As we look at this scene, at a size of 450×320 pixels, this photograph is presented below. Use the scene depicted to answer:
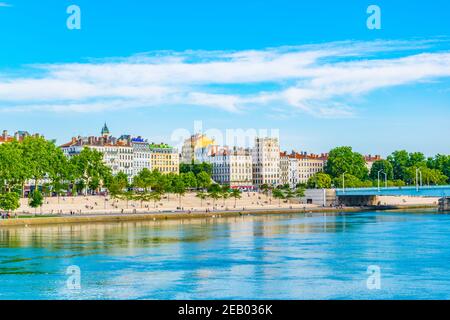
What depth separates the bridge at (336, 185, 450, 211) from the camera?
77.2 meters

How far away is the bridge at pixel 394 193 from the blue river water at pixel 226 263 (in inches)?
956

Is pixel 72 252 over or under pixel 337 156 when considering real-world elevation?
under

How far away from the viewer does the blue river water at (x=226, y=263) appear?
1066 inches

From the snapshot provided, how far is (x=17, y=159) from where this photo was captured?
71.2 metres

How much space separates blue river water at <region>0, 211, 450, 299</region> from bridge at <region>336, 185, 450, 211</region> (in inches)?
956

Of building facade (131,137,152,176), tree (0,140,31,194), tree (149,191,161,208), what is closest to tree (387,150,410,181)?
building facade (131,137,152,176)

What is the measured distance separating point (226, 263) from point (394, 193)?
5164 cm

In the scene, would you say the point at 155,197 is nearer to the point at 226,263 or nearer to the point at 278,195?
the point at 278,195

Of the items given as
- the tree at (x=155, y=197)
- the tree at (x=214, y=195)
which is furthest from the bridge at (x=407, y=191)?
the tree at (x=155, y=197)

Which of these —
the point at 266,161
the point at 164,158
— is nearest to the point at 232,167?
the point at 266,161
